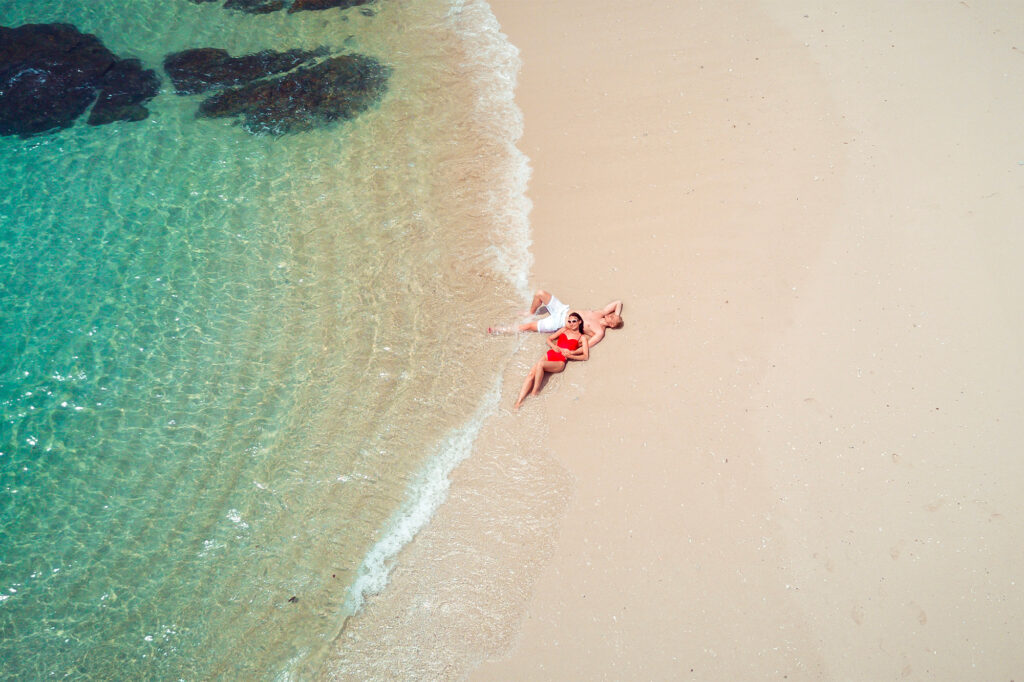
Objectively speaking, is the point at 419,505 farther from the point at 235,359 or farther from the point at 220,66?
the point at 220,66

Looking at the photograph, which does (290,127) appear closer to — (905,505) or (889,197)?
(889,197)

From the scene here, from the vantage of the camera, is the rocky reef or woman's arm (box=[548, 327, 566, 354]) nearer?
woman's arm (box=[548, 327, 566, 354])

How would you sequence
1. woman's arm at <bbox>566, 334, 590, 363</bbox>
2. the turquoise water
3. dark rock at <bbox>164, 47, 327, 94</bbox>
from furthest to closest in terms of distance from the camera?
1. dark rock at <bbox>164, 47, 327, 94</bbox>
2. woman's arm at <bbox>566, 334, 590, 363</bbox>
3. the turquoise water

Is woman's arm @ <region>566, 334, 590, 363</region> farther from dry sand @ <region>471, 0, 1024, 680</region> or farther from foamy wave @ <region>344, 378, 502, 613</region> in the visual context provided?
foamy wave @ <region>344, 378, 502, 613</region>

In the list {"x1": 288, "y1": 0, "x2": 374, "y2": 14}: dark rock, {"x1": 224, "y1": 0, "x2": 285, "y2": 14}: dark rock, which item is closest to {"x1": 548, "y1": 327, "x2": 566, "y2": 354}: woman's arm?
{"x1": 288, "y1": 0, "x2": 374, "y2": 14}: dark rock

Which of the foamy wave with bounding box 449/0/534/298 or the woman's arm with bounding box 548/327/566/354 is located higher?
the foamy wave with bounding box 449/0/534/298

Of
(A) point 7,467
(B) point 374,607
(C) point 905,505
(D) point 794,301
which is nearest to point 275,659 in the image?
(B) point 374,607

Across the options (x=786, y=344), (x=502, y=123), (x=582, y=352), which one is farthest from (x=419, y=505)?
(x=502, y=123)

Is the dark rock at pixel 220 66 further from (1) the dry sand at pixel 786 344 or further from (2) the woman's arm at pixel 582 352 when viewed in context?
(2) the woman's arm at pixel 582 352
